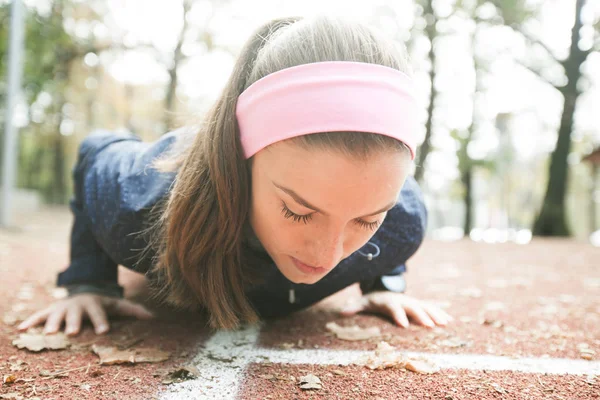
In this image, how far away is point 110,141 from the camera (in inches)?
91.7

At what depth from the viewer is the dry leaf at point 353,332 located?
183 cm

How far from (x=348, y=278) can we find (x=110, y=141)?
1283 millimetres

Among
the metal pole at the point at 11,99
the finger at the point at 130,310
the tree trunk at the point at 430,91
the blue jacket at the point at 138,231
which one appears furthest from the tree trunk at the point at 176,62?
the finger at the point at 130,310

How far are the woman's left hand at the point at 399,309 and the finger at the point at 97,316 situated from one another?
0.98 meters

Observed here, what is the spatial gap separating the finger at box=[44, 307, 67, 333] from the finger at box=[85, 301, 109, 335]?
0.30 feet

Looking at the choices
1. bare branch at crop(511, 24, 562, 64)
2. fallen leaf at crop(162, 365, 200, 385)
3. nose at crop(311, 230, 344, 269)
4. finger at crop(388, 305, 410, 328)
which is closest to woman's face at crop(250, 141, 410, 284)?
nose at crop(311, 230, 344, 269)

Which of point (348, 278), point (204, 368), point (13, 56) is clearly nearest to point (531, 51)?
point (13, 56)

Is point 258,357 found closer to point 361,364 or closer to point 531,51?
point 361,364

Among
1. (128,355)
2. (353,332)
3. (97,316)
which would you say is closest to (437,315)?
(353,332)

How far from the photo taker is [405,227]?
6.61 feet

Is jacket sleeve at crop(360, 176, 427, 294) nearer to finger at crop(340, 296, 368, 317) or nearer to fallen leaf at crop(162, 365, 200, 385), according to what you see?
finger at crop(340, 296, 368, 317)

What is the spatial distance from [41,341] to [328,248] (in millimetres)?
1097

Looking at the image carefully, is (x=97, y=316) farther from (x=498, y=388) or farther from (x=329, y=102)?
(x=498, y=388)

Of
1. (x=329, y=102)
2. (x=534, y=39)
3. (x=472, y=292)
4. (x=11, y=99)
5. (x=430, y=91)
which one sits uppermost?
(x=534, y=39)
